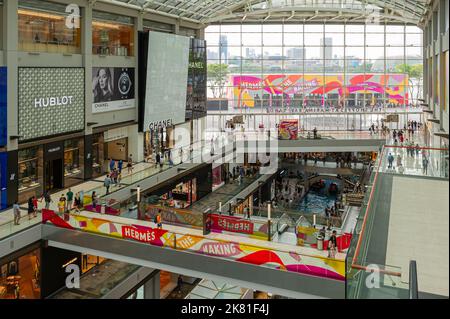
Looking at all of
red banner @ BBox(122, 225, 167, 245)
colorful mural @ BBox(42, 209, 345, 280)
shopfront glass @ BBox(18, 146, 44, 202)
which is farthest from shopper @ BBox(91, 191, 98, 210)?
shopfront glass @ BBox(18, 146, 44, 202)

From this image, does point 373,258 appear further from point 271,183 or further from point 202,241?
point 271,183

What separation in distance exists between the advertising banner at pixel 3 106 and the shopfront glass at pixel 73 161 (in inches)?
179

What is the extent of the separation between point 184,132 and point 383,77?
2090 cm

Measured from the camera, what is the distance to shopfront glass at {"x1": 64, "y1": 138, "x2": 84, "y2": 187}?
2350cm

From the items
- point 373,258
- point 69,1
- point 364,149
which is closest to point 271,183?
point 364,149

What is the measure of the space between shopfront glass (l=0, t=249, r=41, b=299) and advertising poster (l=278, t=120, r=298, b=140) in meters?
23.1

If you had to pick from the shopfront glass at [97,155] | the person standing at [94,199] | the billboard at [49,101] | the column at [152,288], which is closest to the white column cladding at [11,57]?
the billboard at [49,101]

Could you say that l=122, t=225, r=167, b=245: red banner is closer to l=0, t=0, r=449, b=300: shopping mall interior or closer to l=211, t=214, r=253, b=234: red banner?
l=0, t=0, r=449, b=300: shopping mall interior

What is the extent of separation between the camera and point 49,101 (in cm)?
2147

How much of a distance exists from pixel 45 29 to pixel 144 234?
12.2 meters

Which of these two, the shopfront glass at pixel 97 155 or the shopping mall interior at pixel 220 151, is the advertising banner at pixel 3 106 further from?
the shopfront glass at pixel 97 155

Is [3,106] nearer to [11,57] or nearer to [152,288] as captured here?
[11,57]

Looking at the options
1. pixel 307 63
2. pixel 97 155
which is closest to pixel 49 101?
pixel 97 155

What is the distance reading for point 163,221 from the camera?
55.1 ft
